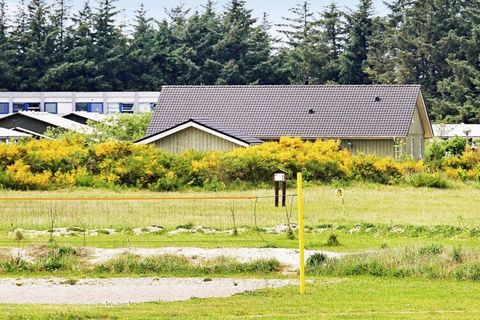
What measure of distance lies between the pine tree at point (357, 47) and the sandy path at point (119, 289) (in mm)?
93989

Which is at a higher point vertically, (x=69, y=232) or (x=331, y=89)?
(x=331, y=89)

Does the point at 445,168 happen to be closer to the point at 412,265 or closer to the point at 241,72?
the point at 412,265

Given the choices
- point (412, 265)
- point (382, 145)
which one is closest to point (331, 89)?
point (382, 145)

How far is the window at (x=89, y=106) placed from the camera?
112 m

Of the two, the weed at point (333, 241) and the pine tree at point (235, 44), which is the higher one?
the pine tree at point (235, 44)

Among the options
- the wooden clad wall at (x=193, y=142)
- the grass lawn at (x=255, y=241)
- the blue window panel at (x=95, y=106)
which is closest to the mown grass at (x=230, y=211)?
the grass lawn at (x=255, y=241)

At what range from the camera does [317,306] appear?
1730 centimetres

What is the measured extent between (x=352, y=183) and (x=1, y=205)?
15.3 m

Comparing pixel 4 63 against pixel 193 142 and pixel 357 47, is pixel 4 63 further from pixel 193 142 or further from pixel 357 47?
pixel 193 142

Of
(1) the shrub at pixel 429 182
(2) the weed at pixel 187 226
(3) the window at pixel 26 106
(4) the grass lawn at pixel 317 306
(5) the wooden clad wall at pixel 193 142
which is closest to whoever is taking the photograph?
(4) the grass lawn at pixel 317 306

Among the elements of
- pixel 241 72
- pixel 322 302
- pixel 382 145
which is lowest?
pixel 322 302

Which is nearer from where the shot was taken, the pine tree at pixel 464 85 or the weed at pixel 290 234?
the weed at pixel 290 234

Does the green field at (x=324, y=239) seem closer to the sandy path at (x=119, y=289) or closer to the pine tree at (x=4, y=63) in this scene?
the sandy path at (x=119, y=289)

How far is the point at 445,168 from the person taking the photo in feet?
163
